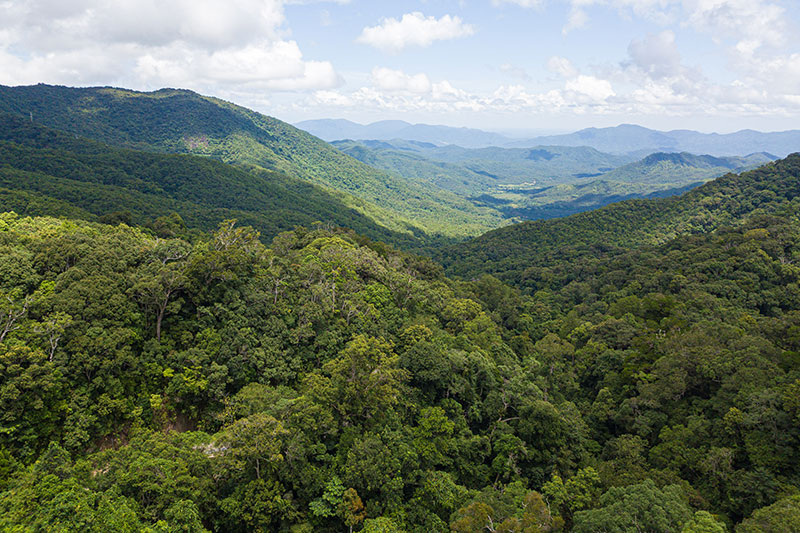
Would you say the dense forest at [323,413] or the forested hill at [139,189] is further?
the forested hill at [139,189]

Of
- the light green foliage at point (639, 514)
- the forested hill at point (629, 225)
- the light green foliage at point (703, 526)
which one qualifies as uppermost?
the forested hill at point (629, 225)

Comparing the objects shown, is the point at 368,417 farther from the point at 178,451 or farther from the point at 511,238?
the point at 511,238

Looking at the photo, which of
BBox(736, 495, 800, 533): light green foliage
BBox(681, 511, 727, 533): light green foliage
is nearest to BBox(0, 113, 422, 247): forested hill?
BBox(681, 511, 727, 533): light green foliage

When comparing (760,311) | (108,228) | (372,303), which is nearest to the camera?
(372,303)

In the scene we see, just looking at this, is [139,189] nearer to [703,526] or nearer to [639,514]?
[639,514]

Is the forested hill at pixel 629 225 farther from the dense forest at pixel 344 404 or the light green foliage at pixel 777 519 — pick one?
the light green foliage at pixel 777 519

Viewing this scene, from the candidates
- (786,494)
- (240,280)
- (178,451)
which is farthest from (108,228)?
(786,494)

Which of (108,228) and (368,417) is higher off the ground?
(108,228)

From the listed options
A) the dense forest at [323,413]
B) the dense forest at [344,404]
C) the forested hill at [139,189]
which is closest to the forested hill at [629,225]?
the forested hill at [139,189]
